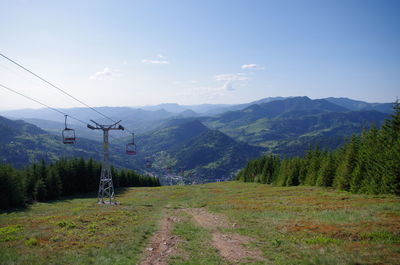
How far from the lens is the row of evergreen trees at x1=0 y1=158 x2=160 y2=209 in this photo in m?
50.0

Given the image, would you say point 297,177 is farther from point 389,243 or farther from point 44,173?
point 44,173

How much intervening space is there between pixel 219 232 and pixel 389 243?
12931 millimetres

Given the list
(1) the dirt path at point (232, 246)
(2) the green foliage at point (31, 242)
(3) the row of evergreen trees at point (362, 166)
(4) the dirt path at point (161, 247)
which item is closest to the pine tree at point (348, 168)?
(3) the row of evergreen trees at point (362, 166)

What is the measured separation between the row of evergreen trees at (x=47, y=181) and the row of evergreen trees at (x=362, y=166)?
2677 inches

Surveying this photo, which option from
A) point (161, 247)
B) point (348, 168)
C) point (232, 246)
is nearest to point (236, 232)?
point (232, 246)

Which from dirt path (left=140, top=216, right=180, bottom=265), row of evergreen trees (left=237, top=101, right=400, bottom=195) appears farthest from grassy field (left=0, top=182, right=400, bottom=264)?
row of evergreen trees (left=237, top=101, right=400, bottom=195)

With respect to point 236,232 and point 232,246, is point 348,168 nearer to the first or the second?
point 236,232

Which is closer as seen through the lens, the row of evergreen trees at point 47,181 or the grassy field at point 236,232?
the grassy field at point 236,232

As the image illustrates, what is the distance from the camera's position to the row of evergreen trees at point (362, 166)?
3819cm

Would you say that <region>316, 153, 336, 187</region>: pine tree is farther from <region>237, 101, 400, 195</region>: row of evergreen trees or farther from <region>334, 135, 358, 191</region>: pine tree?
<region>334, 135, 358, 191</region>: pine tree

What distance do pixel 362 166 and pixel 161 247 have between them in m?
45.6

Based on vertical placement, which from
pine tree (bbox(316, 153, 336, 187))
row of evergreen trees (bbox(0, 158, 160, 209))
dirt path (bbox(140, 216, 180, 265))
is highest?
dirt path (bbox(140, 216, 180, 265))

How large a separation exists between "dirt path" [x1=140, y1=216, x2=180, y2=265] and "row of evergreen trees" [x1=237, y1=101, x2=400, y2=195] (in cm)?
3638

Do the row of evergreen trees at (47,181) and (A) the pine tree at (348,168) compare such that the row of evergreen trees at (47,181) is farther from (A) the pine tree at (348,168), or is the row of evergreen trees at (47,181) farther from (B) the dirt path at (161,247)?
(A) the pine tree at (348,168)
